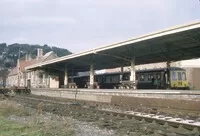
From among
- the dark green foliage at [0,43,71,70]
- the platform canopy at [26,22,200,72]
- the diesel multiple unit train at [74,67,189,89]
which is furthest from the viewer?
the dark green foliage at [0,43,71,70]

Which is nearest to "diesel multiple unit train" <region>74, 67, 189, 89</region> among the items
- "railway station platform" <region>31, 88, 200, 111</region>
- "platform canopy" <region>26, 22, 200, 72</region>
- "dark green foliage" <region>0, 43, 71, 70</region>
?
"platform canopy" <region>26, 22, 200, 72</region>

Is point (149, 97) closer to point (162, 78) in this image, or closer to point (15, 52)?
point (162, 78)

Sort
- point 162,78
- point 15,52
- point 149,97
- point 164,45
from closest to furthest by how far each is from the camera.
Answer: point 149,97, point 164,45, point 162,78, point 15,52

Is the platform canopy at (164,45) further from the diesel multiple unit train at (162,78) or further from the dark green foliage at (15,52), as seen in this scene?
the dark green foliage at (15,52)

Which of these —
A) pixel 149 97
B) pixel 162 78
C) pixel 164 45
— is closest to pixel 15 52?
pixel 162 78

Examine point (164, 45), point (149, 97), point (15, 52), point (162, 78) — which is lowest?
point (149, 97)

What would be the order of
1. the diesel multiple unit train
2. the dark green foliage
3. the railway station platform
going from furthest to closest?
1. the dark green foliage
2. the diesel multiple unit train
3. the railway station platform

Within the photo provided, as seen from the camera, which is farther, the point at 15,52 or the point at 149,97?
the point at 15,52

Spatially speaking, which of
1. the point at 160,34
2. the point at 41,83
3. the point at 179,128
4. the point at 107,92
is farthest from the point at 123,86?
the point at 41,83

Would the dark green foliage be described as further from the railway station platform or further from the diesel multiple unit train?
the railway station platform

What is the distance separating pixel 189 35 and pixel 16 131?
17.2m

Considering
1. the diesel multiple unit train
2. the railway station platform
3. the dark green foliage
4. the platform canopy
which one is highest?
the dark green foliage

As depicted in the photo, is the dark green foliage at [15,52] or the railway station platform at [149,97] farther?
the dark green foliage at [15,52]

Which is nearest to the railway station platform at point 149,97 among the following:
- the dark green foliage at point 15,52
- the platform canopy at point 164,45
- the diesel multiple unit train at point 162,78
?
the platform canopy at point 164,45
